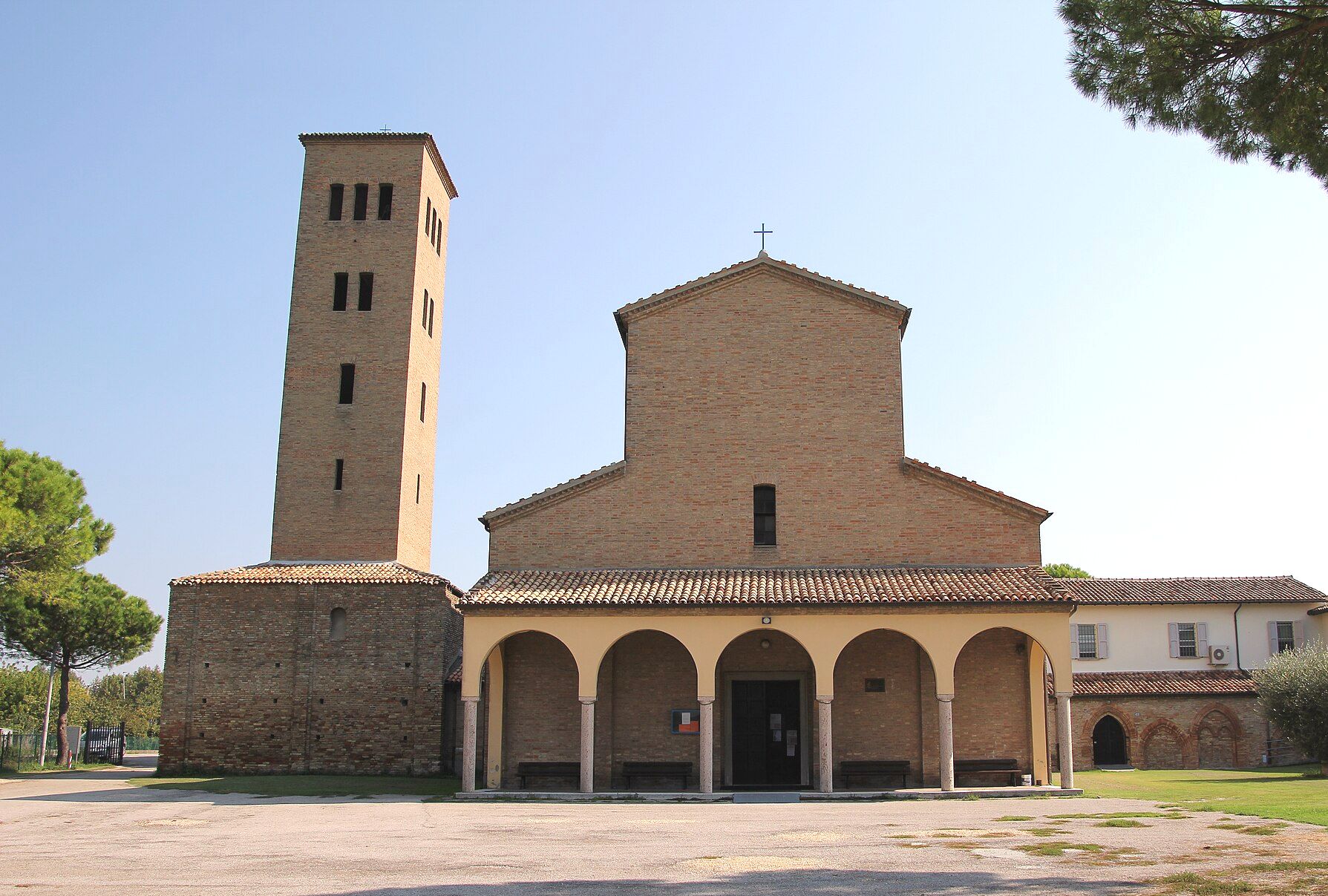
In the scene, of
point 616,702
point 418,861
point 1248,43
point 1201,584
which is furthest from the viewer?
point 1201,584

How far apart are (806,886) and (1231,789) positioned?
15718 millimetres

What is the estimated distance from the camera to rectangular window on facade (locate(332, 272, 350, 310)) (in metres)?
31.2

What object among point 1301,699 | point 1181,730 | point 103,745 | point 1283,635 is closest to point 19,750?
point 103,745

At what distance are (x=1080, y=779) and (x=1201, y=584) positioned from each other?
51.7ft

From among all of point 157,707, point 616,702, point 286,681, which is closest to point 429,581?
point 286,681

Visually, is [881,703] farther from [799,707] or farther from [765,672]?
[765,672]

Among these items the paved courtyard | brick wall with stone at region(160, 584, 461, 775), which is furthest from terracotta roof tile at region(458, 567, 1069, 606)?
brick wall with stone at region(160, 584, 461, 775)

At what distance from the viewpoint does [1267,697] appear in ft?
94.3

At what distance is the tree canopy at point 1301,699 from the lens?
27.0m

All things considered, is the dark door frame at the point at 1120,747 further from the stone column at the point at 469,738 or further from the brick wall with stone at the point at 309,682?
the stone column at the point at 469,738

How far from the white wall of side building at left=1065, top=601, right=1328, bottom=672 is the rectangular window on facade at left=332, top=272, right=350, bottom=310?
2697 centimetres

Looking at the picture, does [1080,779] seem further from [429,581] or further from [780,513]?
[429,581]

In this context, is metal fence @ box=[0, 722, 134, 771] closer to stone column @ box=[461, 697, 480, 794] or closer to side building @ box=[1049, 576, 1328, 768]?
stone column @ box=[461, 697, 480, 794]

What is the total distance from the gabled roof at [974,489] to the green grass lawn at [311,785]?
11.7m
